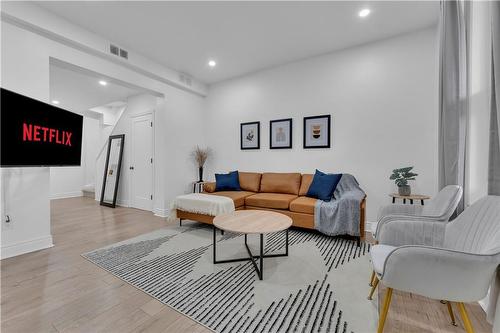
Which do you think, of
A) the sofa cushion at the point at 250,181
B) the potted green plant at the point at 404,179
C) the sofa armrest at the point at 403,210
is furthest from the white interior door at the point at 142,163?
the potted green plant at the point at 404,179

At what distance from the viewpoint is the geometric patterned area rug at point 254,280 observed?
1.50m

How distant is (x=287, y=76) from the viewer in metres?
4.18

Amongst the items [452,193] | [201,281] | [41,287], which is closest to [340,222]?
[452,193]

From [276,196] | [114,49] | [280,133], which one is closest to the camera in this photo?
[114,49]

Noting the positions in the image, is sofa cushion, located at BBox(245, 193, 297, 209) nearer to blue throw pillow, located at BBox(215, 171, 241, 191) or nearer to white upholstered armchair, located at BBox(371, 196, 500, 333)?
blue throw pillow, located at BBox(215, 171, 241, 191)

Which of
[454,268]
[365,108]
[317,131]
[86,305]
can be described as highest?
[365,108]

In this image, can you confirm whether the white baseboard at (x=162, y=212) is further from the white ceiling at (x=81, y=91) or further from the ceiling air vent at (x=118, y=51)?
the ceiling air vent at (x=118, y=51)

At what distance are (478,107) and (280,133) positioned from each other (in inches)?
109

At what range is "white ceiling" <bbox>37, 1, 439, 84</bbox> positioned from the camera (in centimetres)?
257

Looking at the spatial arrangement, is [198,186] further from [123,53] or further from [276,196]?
[123,53]

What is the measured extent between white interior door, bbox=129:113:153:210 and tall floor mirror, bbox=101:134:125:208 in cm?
39

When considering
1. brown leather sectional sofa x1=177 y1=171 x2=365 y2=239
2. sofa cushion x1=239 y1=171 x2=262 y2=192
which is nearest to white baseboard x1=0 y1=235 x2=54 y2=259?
brown leather sectional sofa x1=177 y1=171 x2=365 y2=239

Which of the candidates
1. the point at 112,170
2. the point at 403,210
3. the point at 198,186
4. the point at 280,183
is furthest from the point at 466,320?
the point at 112,170

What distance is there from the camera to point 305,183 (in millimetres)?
3787
